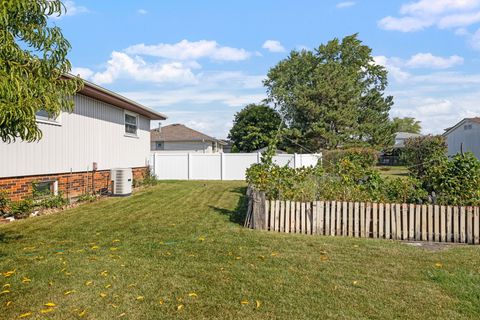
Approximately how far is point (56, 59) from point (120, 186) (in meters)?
8.47

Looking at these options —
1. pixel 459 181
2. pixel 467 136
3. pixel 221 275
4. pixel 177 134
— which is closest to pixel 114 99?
pixel 221 275

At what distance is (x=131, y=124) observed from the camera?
1611cm

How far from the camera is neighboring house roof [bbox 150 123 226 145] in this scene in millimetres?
34094

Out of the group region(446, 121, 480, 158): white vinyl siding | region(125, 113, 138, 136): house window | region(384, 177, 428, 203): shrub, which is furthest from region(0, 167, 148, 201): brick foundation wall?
region(446, 121, 480, 158): white vinyl siding

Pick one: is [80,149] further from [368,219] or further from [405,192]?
[405,192]

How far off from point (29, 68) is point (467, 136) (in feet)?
105

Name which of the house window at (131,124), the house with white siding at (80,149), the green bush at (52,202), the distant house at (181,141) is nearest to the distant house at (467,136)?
the distant house at (181,141)

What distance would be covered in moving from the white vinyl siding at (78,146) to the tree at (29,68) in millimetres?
4392

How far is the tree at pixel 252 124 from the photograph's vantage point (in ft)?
143

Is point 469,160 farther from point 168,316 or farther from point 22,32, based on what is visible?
point 22,32

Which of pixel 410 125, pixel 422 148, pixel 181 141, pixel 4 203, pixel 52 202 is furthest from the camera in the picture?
pixel 410 125

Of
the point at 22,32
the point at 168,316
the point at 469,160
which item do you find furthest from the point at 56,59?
the point at 469,160

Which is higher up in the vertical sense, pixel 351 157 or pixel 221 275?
pixel 351 157

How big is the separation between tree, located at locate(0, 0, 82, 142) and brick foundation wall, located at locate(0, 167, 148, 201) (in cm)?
492
